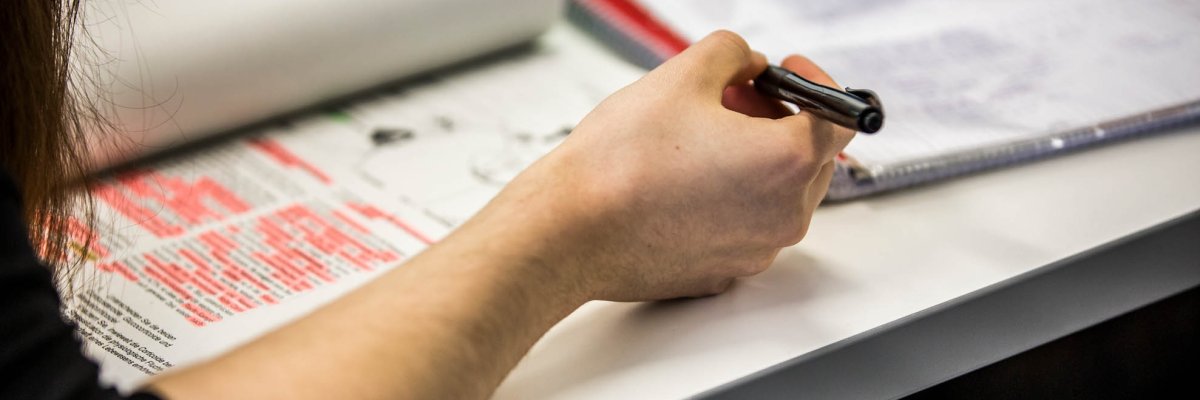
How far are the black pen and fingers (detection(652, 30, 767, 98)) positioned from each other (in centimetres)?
1

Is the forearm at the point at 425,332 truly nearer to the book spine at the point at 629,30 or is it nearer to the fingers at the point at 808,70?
the fingers at the point at 808,70

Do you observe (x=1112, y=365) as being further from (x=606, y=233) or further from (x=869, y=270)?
(x=606, y=233)

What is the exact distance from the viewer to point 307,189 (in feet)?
2.36

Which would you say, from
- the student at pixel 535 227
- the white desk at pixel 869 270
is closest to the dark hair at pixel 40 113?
the student at pixel 535 227

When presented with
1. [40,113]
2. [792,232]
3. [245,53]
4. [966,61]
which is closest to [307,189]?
[245,53]

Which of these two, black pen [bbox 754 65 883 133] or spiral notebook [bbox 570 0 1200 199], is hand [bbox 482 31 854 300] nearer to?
black pen [bbox 754 65 883 133]

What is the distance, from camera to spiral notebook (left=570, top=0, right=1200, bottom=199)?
69cm

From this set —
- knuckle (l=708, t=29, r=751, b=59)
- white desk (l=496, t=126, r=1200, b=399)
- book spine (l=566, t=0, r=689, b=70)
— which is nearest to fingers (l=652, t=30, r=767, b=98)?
knuckle (l=708, t=29, r=751, b=59)

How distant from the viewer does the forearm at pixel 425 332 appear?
0.42 meters

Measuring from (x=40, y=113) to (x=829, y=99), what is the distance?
0.38 m

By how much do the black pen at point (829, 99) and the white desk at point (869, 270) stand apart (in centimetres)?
10

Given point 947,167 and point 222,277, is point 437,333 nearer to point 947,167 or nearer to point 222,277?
point 222,277

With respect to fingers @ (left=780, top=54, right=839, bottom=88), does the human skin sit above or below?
below

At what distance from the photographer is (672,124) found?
521 millimetres
